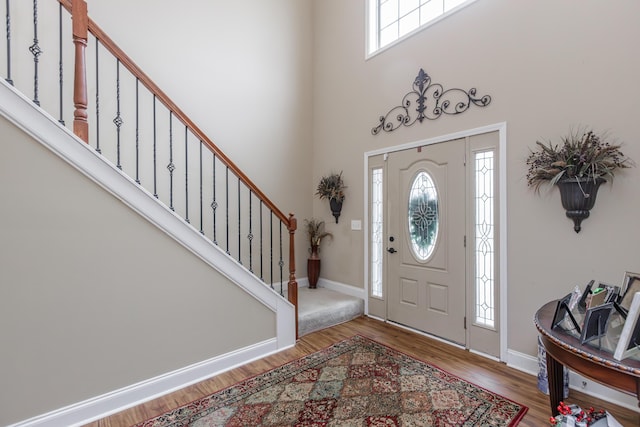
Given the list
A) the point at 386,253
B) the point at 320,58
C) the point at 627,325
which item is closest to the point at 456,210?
the point at 386,253

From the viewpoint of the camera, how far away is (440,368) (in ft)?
8.89

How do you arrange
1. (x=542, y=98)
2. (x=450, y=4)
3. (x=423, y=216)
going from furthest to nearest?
(x=423, y=216)
(x=450, y=4)
(x=542, y=98)

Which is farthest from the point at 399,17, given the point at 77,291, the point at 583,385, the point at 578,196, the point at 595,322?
the point at 77,291

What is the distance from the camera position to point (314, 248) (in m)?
4.69

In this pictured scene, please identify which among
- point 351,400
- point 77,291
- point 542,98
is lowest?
point 351,400

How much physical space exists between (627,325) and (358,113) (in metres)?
3.52

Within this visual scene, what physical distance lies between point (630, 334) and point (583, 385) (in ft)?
4.62

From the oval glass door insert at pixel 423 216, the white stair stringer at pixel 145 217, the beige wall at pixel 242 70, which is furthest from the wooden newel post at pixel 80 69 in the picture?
the oval glass door insert at pixel 423 216

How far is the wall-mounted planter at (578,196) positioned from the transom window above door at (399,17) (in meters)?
2.09

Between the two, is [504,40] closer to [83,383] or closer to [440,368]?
[440,368]

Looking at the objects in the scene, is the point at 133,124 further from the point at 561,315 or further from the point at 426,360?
the point at 561,315

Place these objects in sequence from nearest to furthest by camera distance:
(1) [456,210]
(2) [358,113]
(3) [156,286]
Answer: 1. (3) [156,286]
2. (1) [456,210]
3. (2) [358,113]

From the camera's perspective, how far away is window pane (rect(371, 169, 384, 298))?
13.0 feet

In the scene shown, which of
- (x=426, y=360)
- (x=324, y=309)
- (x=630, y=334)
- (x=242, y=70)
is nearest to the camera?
(x=630, y=334)
